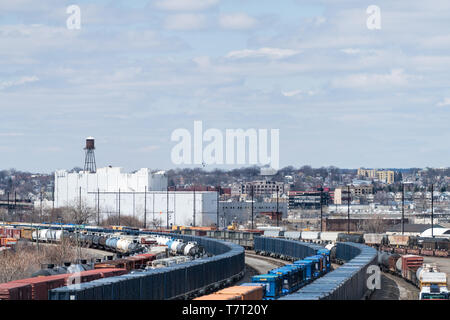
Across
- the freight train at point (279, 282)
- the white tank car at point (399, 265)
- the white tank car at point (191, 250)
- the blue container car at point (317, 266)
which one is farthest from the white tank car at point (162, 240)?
the blue container car at point (317, 266)

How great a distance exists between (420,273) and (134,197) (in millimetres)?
123274

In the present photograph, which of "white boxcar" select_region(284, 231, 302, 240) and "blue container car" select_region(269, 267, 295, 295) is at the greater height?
"blue container car" select_region(269, 267, 295, 295)

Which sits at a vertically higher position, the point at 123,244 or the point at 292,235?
the point at 123,244

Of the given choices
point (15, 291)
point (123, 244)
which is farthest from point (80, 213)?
point (15, 291)

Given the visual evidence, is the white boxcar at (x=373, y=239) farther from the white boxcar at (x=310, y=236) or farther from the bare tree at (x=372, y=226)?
the bare tree at (x=372, y=226)

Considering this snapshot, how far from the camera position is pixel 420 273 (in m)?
53.7

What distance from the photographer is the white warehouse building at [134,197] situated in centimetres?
16525

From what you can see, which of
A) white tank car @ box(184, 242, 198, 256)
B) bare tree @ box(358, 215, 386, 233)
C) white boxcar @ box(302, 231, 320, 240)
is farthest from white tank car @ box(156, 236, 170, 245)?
bare tree @ box(358, 215, 386, 233)

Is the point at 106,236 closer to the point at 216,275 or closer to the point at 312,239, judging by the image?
the point at 312,239

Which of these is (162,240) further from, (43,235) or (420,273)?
(420,273)

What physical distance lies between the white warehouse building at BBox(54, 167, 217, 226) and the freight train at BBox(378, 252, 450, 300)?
89.1 meters

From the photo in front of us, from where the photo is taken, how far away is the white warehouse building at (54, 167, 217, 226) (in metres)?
165

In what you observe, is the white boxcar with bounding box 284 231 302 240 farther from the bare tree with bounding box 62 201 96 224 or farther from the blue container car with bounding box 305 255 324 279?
the bare tree with bounding box 62 201 96 224

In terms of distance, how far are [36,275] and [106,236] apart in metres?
54.8
